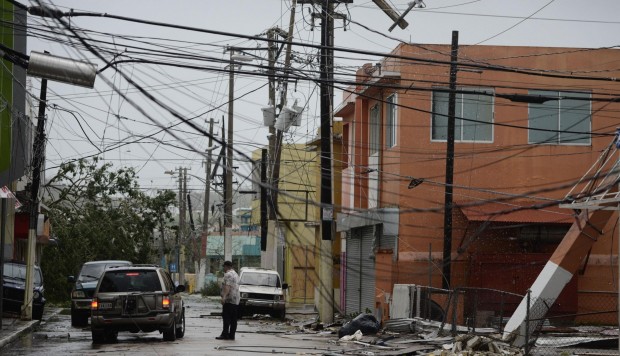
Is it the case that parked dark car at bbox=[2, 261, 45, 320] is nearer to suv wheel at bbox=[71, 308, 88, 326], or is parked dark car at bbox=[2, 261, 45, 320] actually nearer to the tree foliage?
suv wheel at bbox=[71, 308, 88, 326]

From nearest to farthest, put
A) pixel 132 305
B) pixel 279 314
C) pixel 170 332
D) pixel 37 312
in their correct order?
pixel 132 305
pixel 170 332
pixel 37 312
pixel 279 314

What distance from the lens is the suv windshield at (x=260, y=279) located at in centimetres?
3831

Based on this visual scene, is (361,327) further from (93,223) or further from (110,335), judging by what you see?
(93,223)

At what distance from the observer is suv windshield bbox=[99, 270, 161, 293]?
946 inches

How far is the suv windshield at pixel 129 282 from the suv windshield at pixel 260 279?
46.6 ft

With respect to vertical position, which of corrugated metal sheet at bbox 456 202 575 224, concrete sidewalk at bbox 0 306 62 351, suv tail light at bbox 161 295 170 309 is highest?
corrugated metal sheet at bbox 456 202 575 224

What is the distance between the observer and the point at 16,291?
1280 inches

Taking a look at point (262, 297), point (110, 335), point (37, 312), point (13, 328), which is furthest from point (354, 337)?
point (262, 297)

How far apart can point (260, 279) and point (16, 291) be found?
9298 mm

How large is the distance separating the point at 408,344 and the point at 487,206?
27.7 ft

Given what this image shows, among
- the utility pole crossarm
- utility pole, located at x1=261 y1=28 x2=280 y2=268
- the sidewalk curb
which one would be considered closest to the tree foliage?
utility pole, located at x1=261 y1=28 x2=280 y2=268

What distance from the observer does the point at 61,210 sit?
168 ft

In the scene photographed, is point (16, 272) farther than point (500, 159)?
Yes

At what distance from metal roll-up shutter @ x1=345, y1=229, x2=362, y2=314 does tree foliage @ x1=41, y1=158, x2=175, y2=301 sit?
13.8 meters
